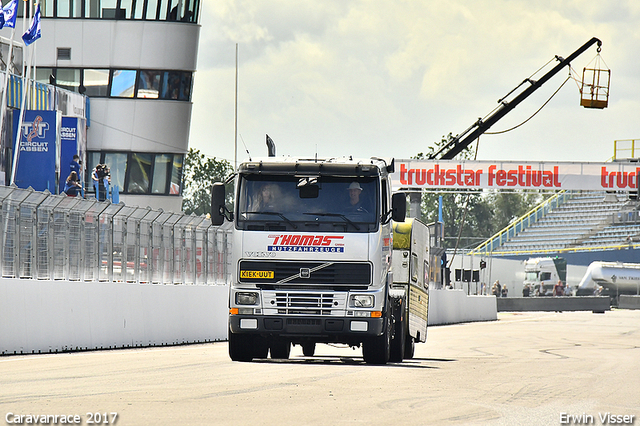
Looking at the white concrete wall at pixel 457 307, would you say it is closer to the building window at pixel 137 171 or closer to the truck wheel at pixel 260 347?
the building window at pixel 137 171

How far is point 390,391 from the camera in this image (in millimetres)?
11695

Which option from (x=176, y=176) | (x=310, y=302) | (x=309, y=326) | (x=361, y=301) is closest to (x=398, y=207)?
(x=361, y=301)

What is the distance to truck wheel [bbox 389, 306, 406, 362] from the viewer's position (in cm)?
1734

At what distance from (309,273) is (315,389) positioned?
352 centimetres

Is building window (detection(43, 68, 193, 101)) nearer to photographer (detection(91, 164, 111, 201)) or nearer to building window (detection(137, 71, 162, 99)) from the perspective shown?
building window (detection(137, 71, 162, 99))

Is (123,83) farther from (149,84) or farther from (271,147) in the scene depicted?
(271,147)

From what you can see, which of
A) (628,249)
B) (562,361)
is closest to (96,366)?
(562,361)

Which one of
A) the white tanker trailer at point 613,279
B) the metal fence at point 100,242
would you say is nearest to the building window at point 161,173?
the metal fence at point 100,242

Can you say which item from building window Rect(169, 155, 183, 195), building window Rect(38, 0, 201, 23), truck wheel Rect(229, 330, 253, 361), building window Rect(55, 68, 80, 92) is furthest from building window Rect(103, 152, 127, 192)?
truck wheel Rect(229, 330, 253, 361)

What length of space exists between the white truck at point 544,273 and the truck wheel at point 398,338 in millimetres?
57907

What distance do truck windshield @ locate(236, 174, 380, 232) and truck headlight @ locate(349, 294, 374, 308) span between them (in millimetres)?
921

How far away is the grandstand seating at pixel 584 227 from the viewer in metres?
79.9

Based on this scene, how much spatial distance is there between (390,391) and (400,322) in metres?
5.80

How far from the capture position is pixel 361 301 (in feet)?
49.7
